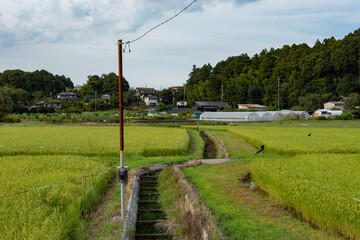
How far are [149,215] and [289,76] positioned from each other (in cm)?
6544

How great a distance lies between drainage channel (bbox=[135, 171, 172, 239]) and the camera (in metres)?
5.95

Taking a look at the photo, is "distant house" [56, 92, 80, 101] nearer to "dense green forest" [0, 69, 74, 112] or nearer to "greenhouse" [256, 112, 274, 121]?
"dense green forest" [0, 69, 74, 112]

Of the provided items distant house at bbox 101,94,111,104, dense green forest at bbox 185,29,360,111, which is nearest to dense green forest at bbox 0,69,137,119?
distant house at bbox 101,94,111,104

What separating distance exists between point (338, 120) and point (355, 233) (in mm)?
43795

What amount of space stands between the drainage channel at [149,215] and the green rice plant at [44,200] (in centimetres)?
123

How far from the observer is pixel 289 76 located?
65.0m

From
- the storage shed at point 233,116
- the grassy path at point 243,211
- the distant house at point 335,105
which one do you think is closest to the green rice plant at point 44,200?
the grassy path at point 243,211

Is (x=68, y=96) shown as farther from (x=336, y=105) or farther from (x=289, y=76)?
(x=336, y=105)

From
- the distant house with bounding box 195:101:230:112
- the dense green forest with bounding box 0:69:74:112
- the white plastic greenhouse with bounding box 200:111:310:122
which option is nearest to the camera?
the white plastic greenhouse with bounding box 200:111:310:122

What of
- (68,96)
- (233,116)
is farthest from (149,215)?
(68,96)

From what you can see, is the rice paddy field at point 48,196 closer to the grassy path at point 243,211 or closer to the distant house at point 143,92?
the grassy path at point 243,211

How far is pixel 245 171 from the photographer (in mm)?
10914

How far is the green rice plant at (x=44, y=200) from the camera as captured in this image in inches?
180

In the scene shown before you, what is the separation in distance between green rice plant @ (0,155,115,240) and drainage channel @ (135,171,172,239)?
123 centimetres
